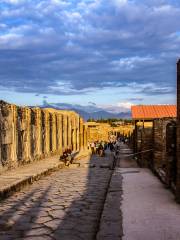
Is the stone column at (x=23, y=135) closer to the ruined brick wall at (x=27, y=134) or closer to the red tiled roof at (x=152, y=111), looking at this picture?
the ruined brick wall at (x=27, y=134)

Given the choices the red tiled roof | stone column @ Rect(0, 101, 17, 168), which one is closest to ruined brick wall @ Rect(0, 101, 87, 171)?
stone column @ Rect(0, 101, 17, 168)

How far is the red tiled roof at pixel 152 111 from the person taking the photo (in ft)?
87.1

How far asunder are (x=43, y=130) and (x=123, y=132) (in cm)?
5573

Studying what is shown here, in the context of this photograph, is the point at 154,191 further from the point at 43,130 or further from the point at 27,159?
the point at 43,130

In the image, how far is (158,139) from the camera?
1476 centimetres

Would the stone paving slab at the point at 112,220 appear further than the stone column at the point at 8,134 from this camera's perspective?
No

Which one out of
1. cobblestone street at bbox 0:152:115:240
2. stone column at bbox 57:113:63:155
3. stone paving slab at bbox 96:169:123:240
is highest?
stone column at bbox 57:113:63:155

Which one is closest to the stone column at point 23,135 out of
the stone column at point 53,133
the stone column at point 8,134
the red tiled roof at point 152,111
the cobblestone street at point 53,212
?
the stone column at point 8,134

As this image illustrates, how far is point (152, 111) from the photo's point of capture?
2758 cm

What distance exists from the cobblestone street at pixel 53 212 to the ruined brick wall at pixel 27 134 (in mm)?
2780

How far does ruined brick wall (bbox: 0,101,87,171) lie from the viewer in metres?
14.5

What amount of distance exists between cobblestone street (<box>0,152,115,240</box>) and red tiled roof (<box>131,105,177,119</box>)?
14.6m

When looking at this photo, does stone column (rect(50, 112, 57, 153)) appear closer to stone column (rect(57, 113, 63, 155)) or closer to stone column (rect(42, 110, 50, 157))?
stone column (rect(57, 113, 63, 155))

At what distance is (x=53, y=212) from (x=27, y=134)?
10.2 m
